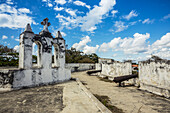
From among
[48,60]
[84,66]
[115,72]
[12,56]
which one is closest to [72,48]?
[84,66]

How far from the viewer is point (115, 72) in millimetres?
11242

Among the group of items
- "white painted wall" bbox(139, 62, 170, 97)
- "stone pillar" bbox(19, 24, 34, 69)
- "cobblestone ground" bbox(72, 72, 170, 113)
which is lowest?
"cobblestone ground" bbox(72, 72, 170, 113)

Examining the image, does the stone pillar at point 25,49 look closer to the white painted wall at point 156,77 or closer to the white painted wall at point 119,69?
the white painted wall at point 156,77

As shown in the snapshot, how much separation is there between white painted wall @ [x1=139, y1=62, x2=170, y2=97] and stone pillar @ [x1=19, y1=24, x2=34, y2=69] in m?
8.11

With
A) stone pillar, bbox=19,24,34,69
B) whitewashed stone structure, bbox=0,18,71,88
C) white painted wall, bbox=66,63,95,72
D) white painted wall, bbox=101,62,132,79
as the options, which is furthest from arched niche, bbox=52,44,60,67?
white painted wall, bbox=66,63,95,72

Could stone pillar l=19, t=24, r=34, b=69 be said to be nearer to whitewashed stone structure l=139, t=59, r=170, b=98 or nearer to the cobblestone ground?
the cobblestone ground

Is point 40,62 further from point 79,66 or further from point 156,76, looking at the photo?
point 79,66

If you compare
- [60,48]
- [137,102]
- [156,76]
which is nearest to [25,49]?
[60,48]

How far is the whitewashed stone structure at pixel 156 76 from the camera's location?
5.44 meters

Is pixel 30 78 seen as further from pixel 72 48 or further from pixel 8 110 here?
pixel 72 48

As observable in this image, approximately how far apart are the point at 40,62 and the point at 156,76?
811 cm

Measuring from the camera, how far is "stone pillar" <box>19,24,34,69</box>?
6004 millimetres

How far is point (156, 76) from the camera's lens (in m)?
6.04

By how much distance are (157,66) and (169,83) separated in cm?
114
